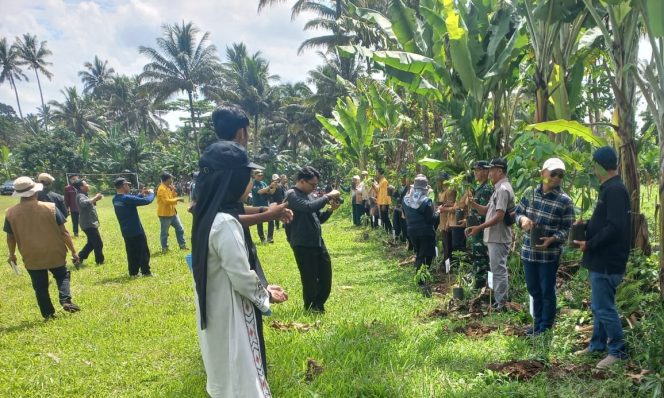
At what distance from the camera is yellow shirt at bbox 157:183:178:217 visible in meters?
9.01

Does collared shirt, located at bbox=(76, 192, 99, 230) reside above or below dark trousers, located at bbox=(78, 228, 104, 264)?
above

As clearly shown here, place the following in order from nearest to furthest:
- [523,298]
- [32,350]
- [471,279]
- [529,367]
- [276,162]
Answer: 1. [529,367]
2. [32,350]
3. [523,298]
4. [471,279]
5. [276,162]

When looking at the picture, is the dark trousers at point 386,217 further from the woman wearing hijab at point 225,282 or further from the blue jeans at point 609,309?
the woman wearing hijab at point 225,282

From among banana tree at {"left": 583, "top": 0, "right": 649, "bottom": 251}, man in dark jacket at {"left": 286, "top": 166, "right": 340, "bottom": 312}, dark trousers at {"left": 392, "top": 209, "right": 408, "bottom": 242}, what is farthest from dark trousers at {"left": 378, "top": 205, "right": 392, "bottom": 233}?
banana tree at {"left": 583, "top": 0, "right": 649, "bottom": 251}

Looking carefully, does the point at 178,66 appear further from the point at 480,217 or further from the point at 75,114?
the point at 480,217

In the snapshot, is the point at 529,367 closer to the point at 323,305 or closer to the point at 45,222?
the point at 323,305

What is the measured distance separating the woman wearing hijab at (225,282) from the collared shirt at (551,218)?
272cm

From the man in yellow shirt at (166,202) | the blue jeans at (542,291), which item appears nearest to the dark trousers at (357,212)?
the man in yellow shirt at (166,202)

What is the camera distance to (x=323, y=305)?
17.7 ft

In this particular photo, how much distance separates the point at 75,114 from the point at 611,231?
52.8 meters

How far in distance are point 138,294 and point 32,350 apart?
6.65ft

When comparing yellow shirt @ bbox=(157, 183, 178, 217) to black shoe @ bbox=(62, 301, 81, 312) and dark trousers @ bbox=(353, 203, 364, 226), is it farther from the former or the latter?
dark trousers @ bbox=(353, 203, 364, 226)

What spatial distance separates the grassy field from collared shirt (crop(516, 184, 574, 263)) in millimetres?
732

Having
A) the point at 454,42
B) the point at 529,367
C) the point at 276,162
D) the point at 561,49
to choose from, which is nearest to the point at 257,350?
the point at 529,367
